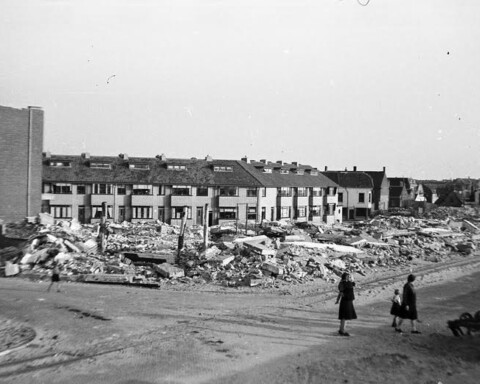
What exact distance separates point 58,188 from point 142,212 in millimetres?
9803

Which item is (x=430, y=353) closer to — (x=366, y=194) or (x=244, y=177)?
(x=244, y=177)

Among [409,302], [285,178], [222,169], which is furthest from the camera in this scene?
[285,178]

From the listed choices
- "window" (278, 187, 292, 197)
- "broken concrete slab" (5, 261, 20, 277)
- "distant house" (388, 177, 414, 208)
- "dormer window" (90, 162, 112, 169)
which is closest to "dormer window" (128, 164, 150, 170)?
"dormer window" (90, 162, 112, 169)

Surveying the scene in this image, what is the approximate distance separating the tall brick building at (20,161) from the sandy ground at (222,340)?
19636mm

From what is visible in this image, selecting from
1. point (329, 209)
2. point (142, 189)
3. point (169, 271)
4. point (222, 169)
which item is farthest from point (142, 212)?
point (169, 271)

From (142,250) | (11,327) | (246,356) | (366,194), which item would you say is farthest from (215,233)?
(366,194)

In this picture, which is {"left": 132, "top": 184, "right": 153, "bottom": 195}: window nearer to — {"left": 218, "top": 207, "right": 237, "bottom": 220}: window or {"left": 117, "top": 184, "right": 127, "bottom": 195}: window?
{"left": 117, "top": 184, "right": 127, "bottom": 195}: window

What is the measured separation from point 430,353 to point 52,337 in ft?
31.9

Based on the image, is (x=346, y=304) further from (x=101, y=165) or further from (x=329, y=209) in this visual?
(x=329, y=209)

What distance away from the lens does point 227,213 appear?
191 ft

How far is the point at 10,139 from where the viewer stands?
125ft

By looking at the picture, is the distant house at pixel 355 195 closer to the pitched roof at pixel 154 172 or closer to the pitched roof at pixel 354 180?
the pitched roof at pixel 354 180

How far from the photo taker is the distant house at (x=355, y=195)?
77938 millimetres

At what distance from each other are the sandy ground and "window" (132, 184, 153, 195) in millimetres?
36493
